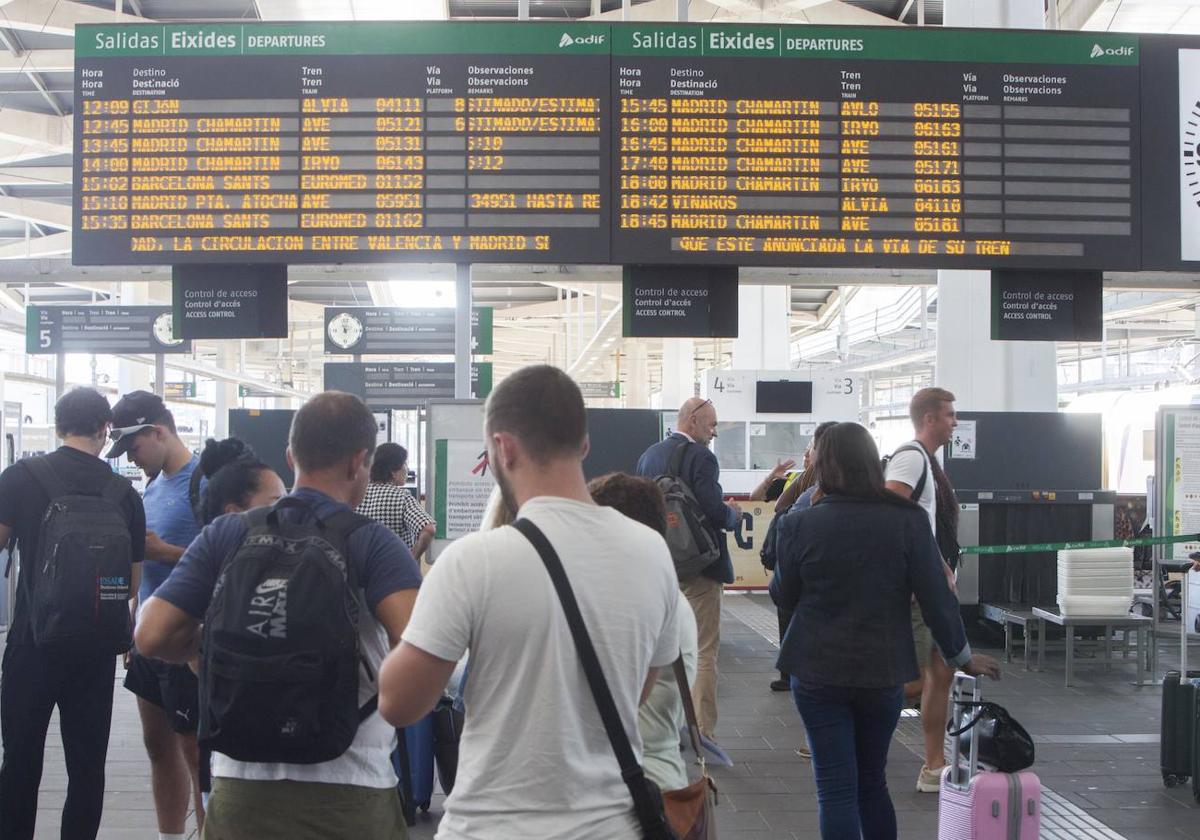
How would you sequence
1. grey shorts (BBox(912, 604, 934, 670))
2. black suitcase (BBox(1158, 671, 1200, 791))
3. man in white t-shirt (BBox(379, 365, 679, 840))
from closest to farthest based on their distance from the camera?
1. man in white t-shirt (BBox(379, 365, 679, 840))
2. grey shorts (BBox(912, 604, 934, 670))
3. black suitcase (BBox(1158, 671, 1200, 791))

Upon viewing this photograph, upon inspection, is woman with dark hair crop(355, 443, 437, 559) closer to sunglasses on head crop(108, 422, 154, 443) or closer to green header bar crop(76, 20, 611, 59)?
sunglasses on head crop(108, 422, 154, 443)

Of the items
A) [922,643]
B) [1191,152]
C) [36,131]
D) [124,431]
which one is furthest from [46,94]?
[922,643]

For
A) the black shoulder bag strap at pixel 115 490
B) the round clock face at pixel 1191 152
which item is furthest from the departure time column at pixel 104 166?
the round clock face at pixel 1191 152

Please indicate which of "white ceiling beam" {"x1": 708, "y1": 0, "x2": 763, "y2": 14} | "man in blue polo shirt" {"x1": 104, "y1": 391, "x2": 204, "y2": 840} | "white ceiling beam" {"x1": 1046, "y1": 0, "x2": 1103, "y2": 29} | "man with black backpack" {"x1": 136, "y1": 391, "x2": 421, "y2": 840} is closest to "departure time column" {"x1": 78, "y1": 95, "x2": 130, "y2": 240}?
"man in blue polo shirt" {"x1": 104, "y1": 391, "x2": 204, "y2": 840}

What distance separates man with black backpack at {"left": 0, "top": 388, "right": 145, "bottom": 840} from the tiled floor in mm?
1158

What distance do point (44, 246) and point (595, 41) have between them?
2137cm

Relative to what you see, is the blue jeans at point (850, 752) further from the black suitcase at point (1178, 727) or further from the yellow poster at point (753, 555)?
the yellow poster at point (753, 555)

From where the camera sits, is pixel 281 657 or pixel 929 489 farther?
pixel 929 489

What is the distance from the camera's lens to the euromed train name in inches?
243

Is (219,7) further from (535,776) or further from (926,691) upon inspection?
(535,776)

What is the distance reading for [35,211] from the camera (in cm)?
2117

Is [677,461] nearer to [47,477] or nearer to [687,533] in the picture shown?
[687,533]

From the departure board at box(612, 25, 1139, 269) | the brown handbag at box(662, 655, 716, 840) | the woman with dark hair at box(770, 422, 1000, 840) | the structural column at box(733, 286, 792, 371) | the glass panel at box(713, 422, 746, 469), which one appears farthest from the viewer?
the structural column at box(733, 286, 792, 371)

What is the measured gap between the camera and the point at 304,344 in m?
43.8
